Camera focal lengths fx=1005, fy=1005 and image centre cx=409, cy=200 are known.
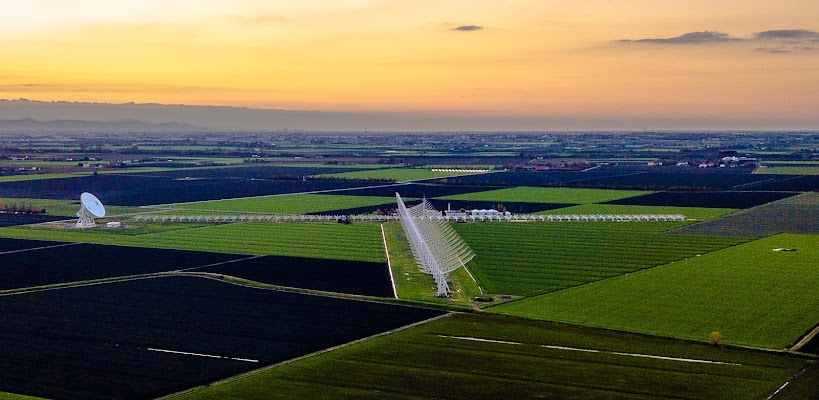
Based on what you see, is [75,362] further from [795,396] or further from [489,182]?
[489,182]

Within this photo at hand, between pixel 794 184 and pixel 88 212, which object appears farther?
pixel 794 184

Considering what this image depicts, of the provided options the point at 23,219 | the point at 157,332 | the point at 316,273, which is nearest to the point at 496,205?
the point at 23,219

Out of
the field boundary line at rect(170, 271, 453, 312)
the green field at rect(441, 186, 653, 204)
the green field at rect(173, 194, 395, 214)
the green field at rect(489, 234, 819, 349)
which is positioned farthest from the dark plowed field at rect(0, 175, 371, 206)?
the green field at rect(489, 234, 819, 349)

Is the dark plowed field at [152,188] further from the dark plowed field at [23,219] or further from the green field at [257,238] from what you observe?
the green field at [257,238]

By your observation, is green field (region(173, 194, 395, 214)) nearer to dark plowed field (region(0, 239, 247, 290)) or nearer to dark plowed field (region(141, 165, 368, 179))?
dark plowed field (region(0, 239, 247, 290))

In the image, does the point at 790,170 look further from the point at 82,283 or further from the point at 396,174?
the point at 82,283

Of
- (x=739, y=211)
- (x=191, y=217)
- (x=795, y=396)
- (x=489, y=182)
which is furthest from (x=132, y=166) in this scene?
(x=795, y=396)

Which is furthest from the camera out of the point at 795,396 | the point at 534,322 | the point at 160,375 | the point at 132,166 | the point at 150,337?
the point at 132,166
